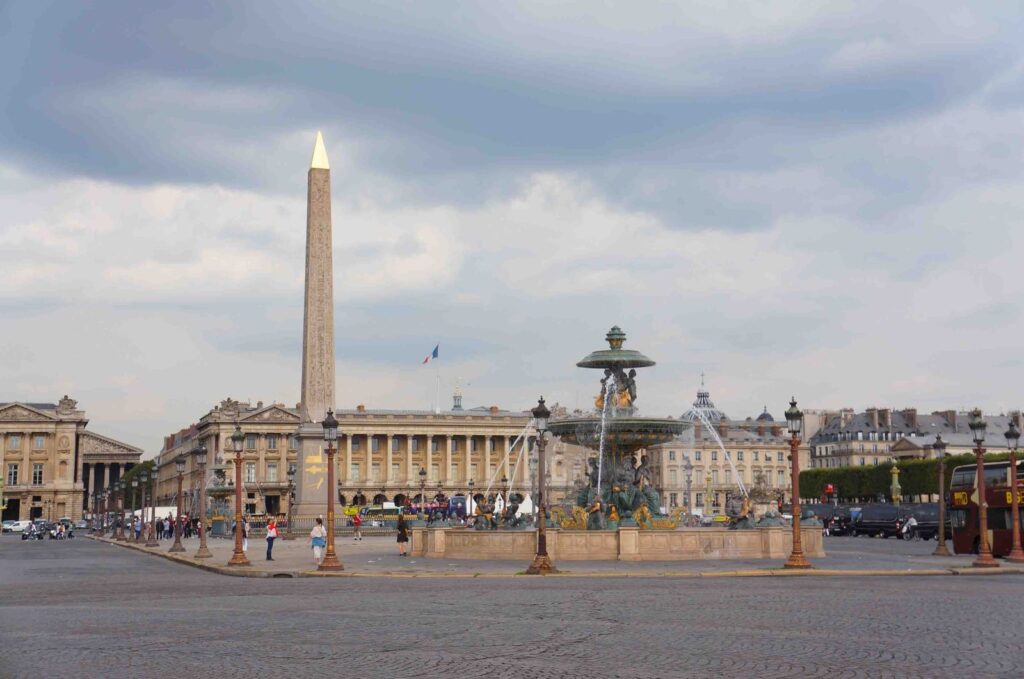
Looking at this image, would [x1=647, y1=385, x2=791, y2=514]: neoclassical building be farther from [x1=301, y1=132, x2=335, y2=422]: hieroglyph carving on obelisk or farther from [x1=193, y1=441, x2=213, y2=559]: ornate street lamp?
[x1=193, y1=441, x2=213, y2=559]: ornate street lamp

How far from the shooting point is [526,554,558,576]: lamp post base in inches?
1121

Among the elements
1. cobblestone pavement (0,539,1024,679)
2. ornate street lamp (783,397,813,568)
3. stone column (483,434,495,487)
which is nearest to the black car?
ornate street lamp (783,397,813,568)

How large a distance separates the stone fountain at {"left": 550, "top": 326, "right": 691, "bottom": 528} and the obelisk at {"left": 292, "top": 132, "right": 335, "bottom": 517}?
16374 millimetres

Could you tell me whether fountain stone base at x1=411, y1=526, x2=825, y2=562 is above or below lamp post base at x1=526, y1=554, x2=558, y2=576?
above

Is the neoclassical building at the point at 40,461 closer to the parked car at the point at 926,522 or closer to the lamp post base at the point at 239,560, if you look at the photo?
the parked car at the point at 926,522

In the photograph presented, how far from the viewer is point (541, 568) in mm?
28641

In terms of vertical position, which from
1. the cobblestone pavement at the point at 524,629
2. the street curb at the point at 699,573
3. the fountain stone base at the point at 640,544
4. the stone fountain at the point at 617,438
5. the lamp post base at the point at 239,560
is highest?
the stone fountain at the point at 617,438

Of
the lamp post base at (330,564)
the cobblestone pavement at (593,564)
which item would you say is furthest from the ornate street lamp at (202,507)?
the lamp post base at (330,564)

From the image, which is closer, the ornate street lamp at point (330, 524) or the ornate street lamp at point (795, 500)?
the ornate street lamp at point (795, 500)

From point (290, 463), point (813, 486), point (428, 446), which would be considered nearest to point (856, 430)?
point (813, 486)

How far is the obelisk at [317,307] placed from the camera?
52.8 meters

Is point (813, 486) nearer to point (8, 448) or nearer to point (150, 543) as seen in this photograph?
point (150, 543)

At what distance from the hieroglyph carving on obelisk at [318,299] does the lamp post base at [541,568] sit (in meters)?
26.4

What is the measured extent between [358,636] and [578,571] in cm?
1387
